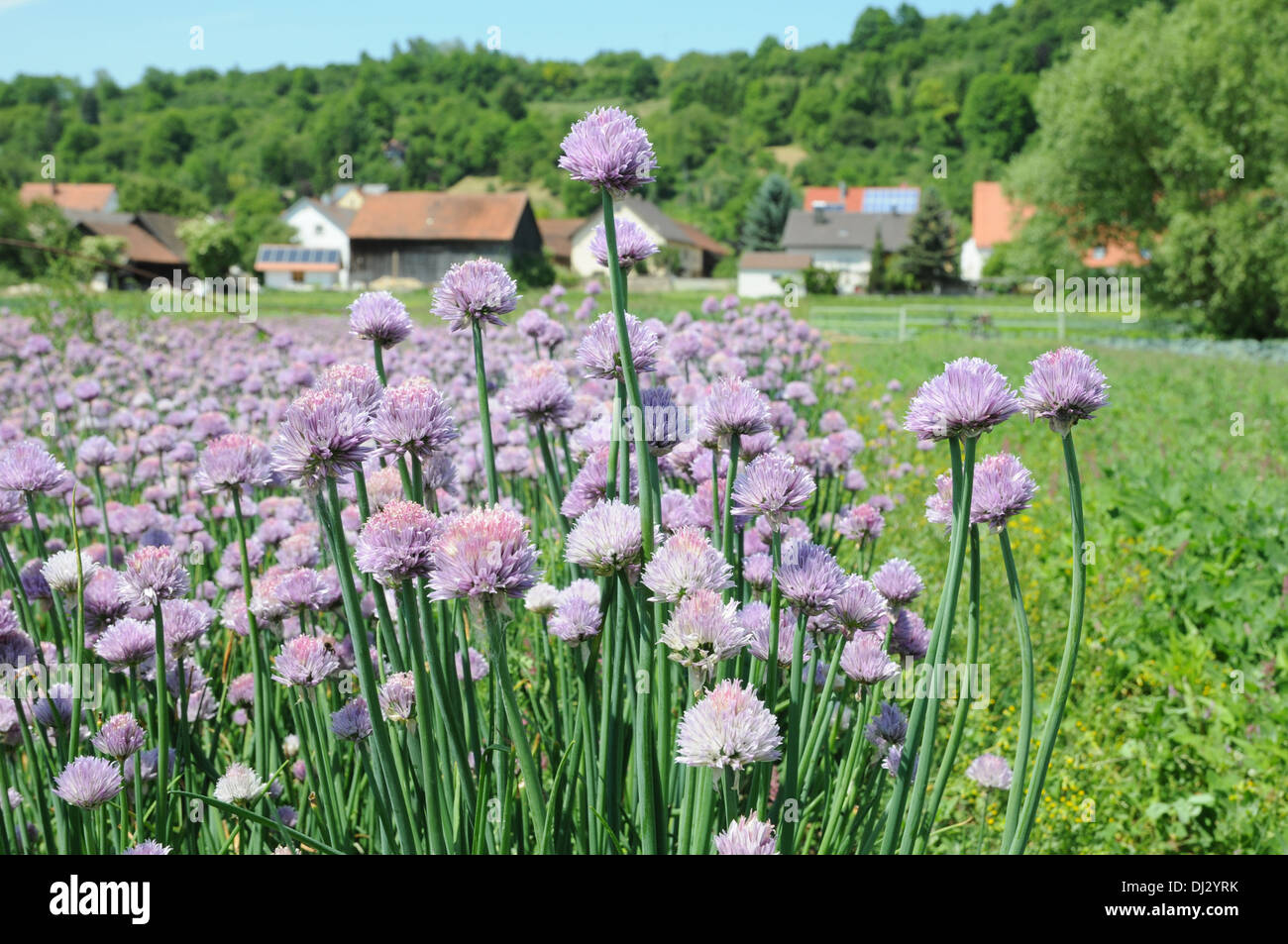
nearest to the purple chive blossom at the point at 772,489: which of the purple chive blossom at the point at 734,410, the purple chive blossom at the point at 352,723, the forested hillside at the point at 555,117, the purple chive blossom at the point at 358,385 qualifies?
the purple chive blossom at the point at 734,410

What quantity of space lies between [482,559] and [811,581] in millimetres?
488

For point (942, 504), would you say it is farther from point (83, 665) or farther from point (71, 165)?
point (71, 165)

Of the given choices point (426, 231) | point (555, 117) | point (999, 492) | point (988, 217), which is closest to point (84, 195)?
point (426, 231)

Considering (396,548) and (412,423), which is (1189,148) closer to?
(412,423)

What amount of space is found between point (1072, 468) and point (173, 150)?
116485 millimetres

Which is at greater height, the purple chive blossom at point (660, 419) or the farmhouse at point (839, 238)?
the farmhouse at point (839, 238)

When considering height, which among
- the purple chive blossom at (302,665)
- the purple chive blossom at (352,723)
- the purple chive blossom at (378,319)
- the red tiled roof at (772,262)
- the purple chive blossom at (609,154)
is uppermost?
the red tiled roof at (772,262)

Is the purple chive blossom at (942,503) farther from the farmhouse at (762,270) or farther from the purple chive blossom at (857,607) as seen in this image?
the farmhouse at (762,270)

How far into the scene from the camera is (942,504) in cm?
150

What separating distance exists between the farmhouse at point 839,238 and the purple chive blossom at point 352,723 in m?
67.1

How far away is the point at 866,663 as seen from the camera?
1.51 metres

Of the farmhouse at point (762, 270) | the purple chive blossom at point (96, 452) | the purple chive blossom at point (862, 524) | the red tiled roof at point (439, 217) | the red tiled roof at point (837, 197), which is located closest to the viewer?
the purple chive blossom at point (862, 524)

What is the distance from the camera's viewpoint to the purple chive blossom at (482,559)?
111cm

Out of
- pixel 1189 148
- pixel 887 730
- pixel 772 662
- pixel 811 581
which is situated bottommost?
pixel 887 730
